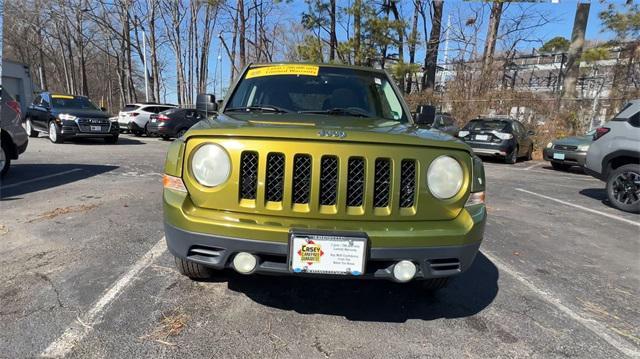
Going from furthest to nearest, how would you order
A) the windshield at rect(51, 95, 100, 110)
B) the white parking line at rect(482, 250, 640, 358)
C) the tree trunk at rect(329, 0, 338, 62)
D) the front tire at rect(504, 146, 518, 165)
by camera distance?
the tree trunk at rect(329, 0, 338, 62)
the windshield at rect(51, 95, 100, 110)
the front tire at rect(504, 146, 518, 165)
the white parking line at rect(482, 250, 640, 358)

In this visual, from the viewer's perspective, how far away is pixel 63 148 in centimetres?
1138

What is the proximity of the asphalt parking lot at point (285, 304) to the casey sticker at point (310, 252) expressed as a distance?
1.80ft

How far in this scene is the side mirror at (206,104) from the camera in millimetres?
3923

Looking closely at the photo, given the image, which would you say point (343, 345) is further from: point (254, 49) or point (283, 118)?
point (254, 49)

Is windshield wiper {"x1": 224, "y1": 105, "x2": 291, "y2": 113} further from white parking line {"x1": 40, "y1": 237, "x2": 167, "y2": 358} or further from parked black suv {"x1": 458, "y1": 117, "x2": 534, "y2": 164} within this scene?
parked black suv {"x1": 458, "y1": 117, "x2": 534, "y2": 164}

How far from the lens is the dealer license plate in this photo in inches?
87.0

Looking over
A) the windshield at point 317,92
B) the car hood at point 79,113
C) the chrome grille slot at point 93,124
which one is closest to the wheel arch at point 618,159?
the windshield at point 317,92

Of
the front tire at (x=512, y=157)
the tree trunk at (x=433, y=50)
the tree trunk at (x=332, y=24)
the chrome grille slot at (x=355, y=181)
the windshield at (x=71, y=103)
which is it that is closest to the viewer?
the chrome grille slot at (x=355, y=181)

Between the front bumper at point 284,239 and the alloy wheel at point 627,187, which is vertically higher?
the front bumper at point 284,239

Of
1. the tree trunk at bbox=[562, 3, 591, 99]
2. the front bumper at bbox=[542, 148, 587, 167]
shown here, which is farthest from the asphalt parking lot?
the tree trunk at bbox=[562, 3, 591, 99]

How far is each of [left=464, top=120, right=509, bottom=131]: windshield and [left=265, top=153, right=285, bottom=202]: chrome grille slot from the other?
12.0m

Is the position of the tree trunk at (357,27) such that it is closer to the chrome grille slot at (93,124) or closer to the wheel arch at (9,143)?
the chrome grille slot at (93,124)

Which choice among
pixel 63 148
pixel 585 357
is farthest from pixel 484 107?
pixel 585 357

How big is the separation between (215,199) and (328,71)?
2057 millimetres
